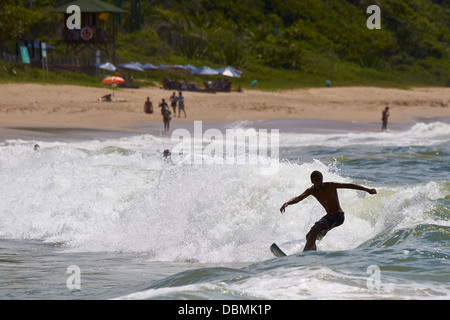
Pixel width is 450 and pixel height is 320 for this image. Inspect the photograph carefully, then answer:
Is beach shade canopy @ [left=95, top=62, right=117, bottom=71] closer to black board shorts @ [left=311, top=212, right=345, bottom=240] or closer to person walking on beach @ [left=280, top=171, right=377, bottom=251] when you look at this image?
person walking on beach @ [left=280, top=171, right=377, bottom=251]

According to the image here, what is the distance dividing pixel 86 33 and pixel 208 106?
11.6 meters

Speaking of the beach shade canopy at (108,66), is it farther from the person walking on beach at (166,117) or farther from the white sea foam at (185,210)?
the white sea foam at (185,210)

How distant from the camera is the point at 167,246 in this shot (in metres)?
11.0

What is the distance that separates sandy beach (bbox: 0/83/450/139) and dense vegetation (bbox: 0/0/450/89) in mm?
5243

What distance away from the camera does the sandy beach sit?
30891 mm

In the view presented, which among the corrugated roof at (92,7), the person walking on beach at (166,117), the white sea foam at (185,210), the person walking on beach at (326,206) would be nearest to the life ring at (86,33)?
the corrugated roof at (92,7)

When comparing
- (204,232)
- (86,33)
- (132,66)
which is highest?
(86,33)

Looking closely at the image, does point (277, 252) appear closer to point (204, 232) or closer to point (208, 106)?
point (204, 232)

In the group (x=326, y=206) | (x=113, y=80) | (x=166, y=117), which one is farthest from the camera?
(x=113, y=80)

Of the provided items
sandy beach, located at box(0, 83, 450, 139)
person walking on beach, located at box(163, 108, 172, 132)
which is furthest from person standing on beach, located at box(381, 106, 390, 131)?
person walking on beach, located at box(163, 108, 172, 132)

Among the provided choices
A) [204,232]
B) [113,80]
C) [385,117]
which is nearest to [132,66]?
[113,80]

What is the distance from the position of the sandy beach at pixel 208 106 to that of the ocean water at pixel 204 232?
39.5 feet

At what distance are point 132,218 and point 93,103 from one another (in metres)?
22.5

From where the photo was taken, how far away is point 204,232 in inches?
446
